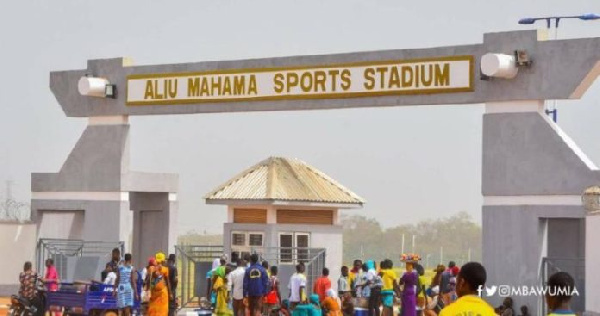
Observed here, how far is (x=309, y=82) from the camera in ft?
94.7

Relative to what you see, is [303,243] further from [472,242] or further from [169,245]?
[472,242]

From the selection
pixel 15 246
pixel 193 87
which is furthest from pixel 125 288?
pixel 15 246

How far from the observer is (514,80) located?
26.0 m

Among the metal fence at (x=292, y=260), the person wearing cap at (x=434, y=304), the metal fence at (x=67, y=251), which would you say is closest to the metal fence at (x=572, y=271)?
the person wearing cap at (x=434, y=304)

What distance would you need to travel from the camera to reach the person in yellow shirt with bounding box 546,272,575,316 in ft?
34.1

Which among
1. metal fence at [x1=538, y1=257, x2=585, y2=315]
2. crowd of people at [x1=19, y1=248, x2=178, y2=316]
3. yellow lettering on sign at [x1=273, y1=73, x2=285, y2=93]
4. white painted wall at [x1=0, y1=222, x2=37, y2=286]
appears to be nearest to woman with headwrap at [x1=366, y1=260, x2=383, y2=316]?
metal fence at [x1=538, y1=257, x2=585, y2=315]

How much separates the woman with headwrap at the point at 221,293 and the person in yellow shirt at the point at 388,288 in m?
2.97

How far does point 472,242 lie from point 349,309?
67.8 m

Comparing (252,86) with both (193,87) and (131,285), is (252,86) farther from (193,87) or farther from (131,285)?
(131,285)

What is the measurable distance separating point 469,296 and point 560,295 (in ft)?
4.09

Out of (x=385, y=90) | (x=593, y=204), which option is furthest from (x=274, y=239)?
(x=593, y=204)

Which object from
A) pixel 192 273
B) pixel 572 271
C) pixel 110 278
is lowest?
pixel 110 278

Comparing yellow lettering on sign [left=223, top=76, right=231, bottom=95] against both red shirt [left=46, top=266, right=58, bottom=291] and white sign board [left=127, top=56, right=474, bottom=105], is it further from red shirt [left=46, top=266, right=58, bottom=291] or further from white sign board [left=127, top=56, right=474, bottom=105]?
red shirt [left=46, top=266, right=58, bottom=291]

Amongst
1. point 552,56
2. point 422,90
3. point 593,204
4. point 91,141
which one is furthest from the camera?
point 91,141
